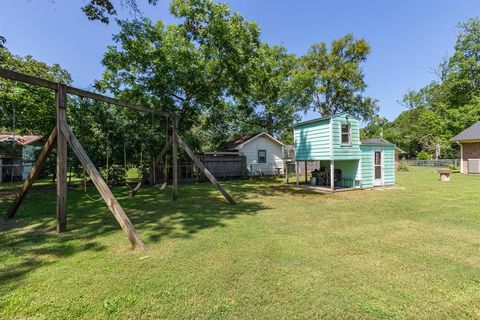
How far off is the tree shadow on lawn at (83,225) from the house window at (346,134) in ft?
18.8

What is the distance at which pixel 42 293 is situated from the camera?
275 cm

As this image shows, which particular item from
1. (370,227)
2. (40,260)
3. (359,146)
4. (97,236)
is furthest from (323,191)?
(40,260)

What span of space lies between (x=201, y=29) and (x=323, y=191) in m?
10.4

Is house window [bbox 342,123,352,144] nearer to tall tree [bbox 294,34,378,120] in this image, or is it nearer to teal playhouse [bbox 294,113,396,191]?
teal playhouse [bbox 294,113,396,191]

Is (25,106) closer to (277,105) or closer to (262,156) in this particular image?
(262,156)

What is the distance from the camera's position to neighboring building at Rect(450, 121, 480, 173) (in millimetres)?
19297

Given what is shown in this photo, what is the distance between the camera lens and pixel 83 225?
18.3ft

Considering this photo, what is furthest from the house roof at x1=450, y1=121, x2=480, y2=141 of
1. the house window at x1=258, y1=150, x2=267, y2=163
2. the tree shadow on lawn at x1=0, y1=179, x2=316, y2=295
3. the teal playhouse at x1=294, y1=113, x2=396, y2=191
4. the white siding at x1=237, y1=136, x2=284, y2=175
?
the tree shadow on lawn at x1=0, y1=179, x2=316, y2=295

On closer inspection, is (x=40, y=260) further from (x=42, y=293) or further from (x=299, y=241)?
(x=299, y=241)

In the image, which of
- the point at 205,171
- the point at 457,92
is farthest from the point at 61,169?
the point at 457,92

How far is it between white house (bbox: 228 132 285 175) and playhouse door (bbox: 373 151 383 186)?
973cm

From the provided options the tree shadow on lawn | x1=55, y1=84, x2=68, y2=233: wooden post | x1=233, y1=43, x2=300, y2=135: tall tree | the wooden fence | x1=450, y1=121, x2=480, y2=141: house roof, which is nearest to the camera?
the tree shadow on lawn

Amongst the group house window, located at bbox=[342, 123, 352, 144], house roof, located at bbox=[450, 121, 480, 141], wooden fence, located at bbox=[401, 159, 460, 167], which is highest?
house roof, located at bbox=[450, 121, 480, 141]

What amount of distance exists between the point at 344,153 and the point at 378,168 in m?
2.63
